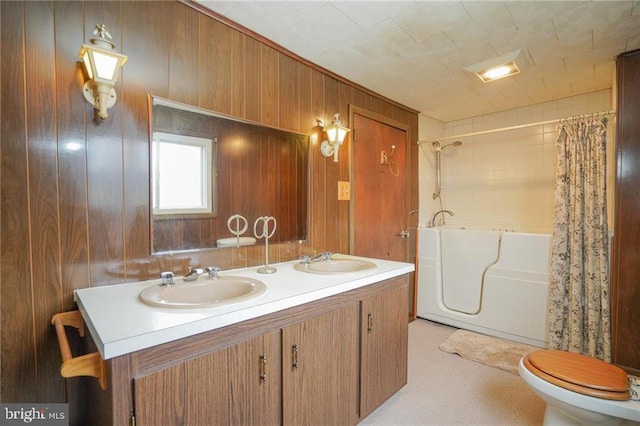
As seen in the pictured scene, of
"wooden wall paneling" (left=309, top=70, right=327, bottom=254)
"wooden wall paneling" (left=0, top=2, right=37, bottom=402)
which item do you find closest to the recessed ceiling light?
"wooden wall paneling" (left=309, top=70, right=327, bottom=254)

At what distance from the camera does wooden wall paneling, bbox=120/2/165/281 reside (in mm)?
1364

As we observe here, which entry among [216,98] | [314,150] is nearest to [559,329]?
[314,150]

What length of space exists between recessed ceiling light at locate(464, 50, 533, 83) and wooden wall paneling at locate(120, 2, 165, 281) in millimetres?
2142

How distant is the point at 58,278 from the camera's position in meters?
1.21

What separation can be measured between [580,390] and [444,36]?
6.64 ft

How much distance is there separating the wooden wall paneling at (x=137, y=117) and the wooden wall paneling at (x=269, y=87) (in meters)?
0.60

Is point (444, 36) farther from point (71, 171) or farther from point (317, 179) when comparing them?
point (71, 171)

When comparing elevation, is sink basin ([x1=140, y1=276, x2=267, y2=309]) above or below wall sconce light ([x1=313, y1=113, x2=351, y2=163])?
below

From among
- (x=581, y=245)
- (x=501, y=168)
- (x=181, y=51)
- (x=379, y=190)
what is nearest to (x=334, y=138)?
(x=379, y=190)

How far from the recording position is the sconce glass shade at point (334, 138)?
2150mm

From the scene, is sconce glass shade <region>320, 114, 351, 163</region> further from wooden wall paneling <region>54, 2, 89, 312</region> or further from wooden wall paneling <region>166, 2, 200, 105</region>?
wooden wall paneling <region>54, 2, 89, 312</region>

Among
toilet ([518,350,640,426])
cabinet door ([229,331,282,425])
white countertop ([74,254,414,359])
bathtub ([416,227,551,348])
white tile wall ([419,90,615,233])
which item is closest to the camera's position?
white countertop ([74,254,414,359])

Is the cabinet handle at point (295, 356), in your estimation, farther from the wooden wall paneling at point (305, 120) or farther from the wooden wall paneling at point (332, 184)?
the wooden wall paneling at point (332, 184)

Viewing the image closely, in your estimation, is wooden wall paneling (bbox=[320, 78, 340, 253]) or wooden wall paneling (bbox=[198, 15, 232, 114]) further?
wooden wall paneling (bbox=[320, 78, 340, 253])
